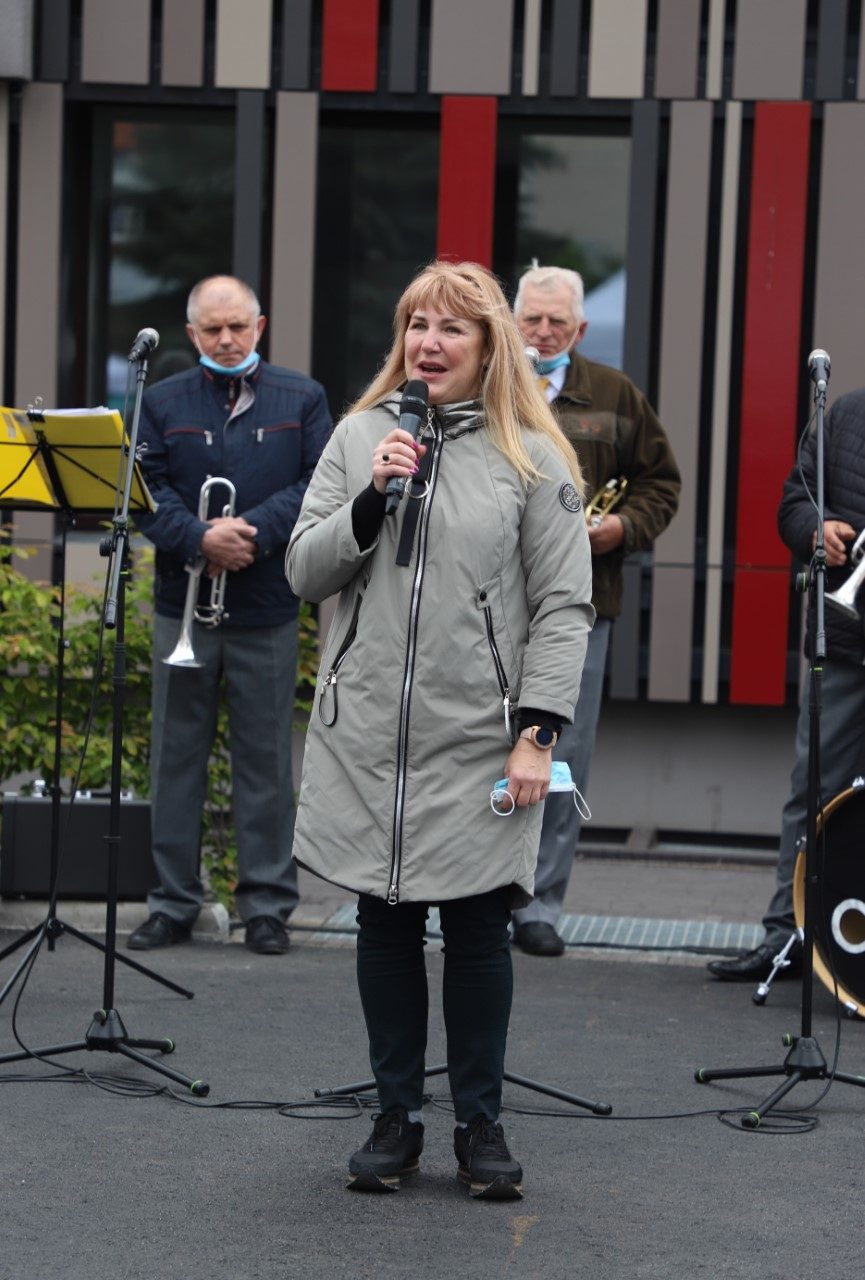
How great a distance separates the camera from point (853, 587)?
19.5 feet

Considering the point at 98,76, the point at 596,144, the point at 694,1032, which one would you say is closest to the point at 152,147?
the point at 98,76

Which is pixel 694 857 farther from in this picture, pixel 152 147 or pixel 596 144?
pixel 152 147

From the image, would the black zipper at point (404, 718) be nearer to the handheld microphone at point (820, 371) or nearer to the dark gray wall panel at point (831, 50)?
the handheld microphone at point (820, 371)

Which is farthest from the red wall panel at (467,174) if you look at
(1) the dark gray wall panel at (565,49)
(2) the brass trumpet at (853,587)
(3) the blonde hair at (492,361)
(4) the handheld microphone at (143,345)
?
(3) the blonde hair at (492,361)

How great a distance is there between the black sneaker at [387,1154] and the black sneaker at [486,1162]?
105 millimetres

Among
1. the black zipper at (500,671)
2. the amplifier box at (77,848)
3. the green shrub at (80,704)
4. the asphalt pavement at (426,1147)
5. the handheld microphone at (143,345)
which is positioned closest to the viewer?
the asphalt pavement at (426,1147)

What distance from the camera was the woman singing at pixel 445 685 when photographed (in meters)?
4.31

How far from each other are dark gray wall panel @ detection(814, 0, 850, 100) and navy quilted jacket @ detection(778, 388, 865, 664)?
12.1 feet

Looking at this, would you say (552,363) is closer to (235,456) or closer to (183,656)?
(235,456)

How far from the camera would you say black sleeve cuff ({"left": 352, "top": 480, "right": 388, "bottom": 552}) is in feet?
14.0

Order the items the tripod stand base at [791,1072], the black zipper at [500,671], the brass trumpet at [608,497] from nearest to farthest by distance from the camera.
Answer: the black zipper at [500,671] → the tripod stand base at [791,1072] → the brass trumpet at [608,497]

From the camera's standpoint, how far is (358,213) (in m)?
10.4

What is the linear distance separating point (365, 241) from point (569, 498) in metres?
6.18

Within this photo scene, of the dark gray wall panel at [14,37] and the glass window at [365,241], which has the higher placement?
the dark gray wall panel at [14,37]
